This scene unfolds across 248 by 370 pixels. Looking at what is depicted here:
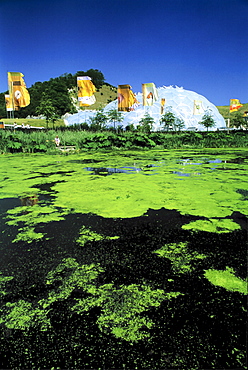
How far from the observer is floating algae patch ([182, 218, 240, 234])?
236 centimetres

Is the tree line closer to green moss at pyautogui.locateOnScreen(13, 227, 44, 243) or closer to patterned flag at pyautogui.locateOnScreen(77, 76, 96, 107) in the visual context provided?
patterned flag at pyautogui.locateOnScreen(77, 76, 96, 107)

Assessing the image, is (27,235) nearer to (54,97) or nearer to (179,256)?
(179,256)

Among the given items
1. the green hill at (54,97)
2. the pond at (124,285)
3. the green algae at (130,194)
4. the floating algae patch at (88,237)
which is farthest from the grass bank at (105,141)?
the green hill at (54,97)

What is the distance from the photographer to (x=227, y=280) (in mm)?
1554

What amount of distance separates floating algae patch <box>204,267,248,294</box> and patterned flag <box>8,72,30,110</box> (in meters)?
17.8

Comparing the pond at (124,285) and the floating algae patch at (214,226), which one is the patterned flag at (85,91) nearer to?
the pond at (124,285)

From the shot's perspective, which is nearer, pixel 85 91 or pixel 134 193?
pixel 134 193

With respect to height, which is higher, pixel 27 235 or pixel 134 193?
pixel 134 193

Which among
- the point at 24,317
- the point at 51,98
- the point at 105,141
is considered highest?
the point at 51,98

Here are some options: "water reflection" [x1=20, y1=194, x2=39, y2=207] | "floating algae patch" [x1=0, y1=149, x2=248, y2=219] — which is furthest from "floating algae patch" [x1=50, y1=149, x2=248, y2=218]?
"water reflection" [x1=20, y1=194, x2=39, y2=207]

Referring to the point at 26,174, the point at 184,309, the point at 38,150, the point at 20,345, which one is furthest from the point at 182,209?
the point at 38,150

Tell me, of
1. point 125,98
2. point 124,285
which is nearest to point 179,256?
point 124,285

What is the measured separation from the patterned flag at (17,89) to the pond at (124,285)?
633 inches

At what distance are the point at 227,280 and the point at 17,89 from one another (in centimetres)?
1853
